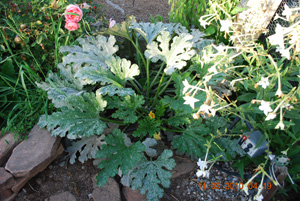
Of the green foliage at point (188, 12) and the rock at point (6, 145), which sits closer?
the rock at point (6, 145)

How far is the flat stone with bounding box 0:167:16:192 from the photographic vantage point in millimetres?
1762

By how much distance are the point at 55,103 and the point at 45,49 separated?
76 cm

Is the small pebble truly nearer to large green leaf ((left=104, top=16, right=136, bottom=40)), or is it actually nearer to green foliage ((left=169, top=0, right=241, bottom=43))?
large green leaf ((left=104, top=16, right=136, bottom=40))

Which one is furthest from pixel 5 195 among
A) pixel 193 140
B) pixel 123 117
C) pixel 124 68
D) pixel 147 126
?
pixel 193 140

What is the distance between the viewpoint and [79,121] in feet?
5.99

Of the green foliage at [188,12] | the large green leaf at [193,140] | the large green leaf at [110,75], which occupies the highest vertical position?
the green foliage at [188,12]

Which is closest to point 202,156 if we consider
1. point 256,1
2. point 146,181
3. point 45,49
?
point 146,181

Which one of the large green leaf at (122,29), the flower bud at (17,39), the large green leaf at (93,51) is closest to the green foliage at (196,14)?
the large green leaf at (122,29)

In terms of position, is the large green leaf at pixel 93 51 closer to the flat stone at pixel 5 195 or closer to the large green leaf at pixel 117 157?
the large green leaf at pixel 117 157

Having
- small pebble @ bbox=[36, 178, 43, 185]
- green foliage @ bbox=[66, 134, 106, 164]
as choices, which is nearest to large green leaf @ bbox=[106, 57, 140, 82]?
green foliage @ bbox=[66, 134, 106, 164]

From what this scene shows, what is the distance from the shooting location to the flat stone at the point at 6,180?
176 centimetres

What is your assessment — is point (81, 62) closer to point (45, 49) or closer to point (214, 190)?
point (45, 49)

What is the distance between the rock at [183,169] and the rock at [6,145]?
52.0 inches

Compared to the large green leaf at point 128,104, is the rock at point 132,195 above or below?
below
